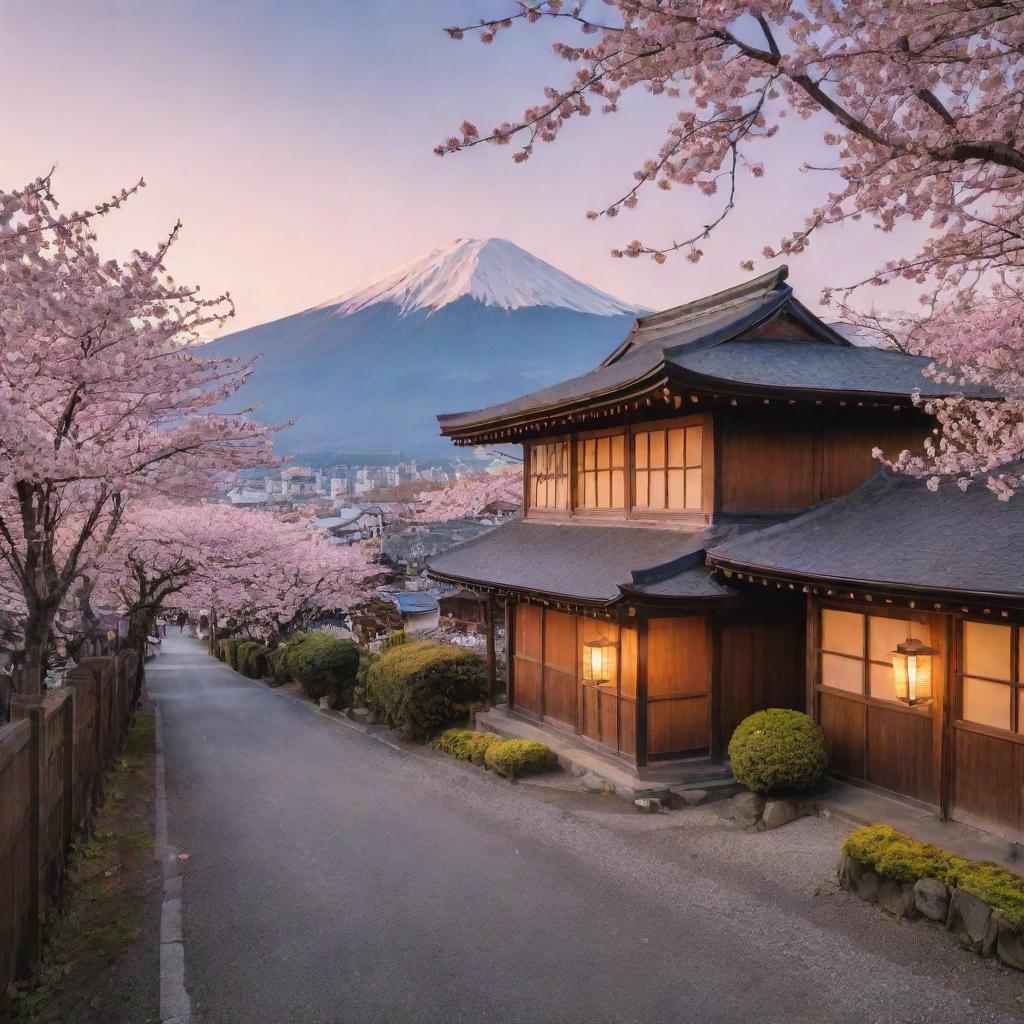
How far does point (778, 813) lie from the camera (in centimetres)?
884

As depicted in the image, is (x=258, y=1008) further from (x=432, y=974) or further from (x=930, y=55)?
(x=930, y=55)

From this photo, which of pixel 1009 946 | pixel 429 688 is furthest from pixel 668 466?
pixel 1009 946

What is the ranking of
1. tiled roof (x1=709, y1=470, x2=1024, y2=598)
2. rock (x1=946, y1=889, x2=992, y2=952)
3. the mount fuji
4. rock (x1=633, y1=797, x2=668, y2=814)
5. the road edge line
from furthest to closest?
the mount fuji < rock (x1=633, y1=797, x2=668, y2=814) < tiled roof (x1=709, y1=470, x2=1024, y2=598) < rock (x1=946, y1=889, x2=992, y2=952) < the road edge line

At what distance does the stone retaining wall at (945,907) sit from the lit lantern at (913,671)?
1.78 meters

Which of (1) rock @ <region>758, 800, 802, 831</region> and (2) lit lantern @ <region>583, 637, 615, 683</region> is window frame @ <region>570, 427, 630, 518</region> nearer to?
(2) lit lantern @ <region>583, 637, 615, 683</region>

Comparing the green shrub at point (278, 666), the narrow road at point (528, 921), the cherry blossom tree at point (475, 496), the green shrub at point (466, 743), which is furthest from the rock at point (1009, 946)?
the cherry blossom tree at point (475, 496)

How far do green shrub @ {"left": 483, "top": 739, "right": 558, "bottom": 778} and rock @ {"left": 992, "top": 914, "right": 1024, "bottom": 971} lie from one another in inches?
257

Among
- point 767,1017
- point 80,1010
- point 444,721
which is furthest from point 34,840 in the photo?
point 444,721

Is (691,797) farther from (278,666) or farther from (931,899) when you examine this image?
(278,666)

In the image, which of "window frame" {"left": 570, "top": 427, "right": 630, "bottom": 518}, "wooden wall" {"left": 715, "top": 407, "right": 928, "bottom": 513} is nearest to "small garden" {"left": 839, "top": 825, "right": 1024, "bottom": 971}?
"wooden wall" {"left": 715, "top": 407, "right": 928, "bottom": 513}

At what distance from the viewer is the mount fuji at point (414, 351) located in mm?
157875

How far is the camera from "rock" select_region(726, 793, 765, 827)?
9031 millimetres

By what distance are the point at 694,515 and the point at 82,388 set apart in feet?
26.3

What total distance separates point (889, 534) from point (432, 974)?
21.8 feet
